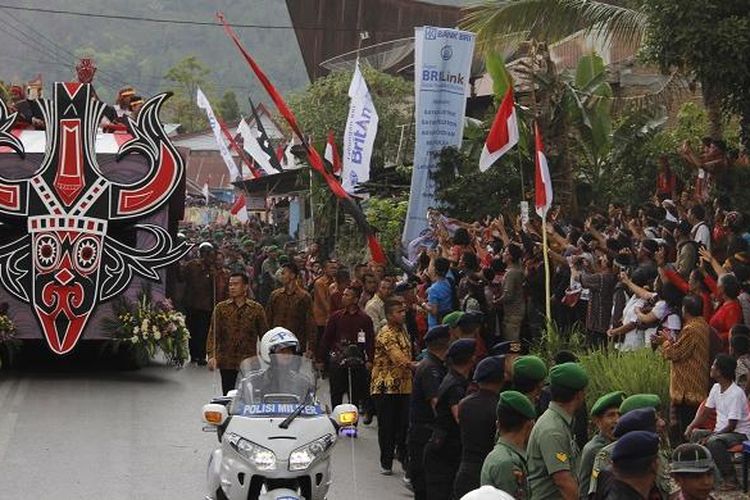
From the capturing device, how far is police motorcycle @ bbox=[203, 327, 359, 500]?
407 inches

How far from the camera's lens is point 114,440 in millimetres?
15344

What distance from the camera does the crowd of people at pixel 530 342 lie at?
26.3 feet

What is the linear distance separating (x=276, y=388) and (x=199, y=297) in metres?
11.6

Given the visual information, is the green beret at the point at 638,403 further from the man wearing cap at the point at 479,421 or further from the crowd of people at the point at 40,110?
the crowd of people at the point at 40,110

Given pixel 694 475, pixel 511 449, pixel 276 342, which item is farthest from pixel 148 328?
pixel 694 475

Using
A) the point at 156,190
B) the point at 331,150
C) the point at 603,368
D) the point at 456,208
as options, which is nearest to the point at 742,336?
the point at 603,368

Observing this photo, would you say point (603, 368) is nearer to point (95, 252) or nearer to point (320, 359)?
point (320, 359)

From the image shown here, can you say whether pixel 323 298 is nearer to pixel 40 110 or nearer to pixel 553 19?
pixel 40 110

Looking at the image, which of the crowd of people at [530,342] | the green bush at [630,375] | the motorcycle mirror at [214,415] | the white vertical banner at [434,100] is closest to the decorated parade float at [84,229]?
the crowd of people at [530,342]

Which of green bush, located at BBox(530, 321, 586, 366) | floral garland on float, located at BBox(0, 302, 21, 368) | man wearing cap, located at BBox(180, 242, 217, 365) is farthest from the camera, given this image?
man wearing cap, located at BBox(180, 242, 217, 365)

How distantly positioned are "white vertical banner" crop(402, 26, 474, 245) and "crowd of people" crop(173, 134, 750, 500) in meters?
1.03

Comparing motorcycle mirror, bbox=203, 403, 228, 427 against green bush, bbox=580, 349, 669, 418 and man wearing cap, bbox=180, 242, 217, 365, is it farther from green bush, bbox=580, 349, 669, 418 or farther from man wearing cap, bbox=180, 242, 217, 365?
man wearing cap, bbox=180, 242, 217, 365

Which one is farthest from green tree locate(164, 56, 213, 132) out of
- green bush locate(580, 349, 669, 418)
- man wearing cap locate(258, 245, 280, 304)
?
green bush locate(580, 349, 669, 418)

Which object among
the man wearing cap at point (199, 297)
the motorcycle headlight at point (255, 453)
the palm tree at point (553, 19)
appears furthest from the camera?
the man wearing cap at point (199, 297)
